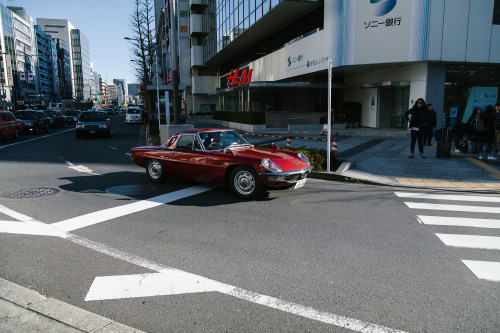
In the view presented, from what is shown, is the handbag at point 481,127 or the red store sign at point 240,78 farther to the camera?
the red store sign at point 240,78

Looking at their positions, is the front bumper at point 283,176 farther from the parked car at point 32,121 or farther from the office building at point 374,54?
the parked car at point 32,121

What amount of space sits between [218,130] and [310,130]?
17.2 metres

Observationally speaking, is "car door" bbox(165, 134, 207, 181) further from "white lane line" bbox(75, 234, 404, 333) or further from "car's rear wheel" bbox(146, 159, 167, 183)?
"white lane line" bbox(75, 234, 404, 333)

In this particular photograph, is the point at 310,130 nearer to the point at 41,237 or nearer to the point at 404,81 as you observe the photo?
the point at 404,81

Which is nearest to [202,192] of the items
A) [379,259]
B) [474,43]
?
[379,259]

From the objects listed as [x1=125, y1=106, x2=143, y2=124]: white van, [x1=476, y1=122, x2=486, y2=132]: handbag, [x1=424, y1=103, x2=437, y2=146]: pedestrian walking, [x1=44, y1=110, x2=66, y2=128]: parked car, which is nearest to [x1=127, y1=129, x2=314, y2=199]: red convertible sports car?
[x1=476, y1=122, x2=486, y2=132]: handbag

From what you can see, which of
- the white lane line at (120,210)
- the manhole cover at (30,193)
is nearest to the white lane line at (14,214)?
the white lane line at (120,210)

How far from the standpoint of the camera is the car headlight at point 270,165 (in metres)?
6.60

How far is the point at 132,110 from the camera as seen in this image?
4203cm

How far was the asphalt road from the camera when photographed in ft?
10.1

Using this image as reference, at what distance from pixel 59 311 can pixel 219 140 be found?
5.20 meters

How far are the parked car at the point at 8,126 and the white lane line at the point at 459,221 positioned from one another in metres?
21.4

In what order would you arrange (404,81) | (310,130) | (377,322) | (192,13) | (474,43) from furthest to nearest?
(192,13)
(310,130)
(404,81)
(474,43)
(377,322)

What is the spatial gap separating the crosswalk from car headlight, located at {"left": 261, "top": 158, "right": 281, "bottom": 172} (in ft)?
8.42
